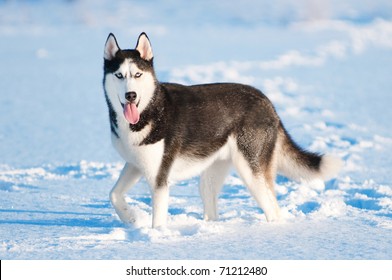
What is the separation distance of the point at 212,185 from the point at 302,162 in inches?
29.6

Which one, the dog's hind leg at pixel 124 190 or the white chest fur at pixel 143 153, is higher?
the white chest fur at pixel 143 153

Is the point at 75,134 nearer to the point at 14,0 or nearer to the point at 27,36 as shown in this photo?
the point at 27,36

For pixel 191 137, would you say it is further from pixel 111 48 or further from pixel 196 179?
pixel 196 179

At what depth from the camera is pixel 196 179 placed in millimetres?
7156

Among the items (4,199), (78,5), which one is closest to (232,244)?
(4,199)

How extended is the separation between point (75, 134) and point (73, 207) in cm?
367

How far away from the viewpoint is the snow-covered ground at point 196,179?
4.55 metres

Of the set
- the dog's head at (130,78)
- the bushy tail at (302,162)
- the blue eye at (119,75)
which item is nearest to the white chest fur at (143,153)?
the dog's head at (130,78)

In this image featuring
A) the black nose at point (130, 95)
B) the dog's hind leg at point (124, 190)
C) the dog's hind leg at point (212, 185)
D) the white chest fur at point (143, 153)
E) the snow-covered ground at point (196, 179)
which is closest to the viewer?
the snow-covered ground at point (196, 179)

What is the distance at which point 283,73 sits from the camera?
13.6m

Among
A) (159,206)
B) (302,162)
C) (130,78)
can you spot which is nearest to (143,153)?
(159,206)

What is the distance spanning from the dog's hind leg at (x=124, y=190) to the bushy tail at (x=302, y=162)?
1.18 metres

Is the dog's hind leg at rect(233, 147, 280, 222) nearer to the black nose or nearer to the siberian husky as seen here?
the siberian husky

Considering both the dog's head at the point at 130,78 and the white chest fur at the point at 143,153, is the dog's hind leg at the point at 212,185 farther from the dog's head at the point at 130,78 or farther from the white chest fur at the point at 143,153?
the dog's head at the point at 130,78
